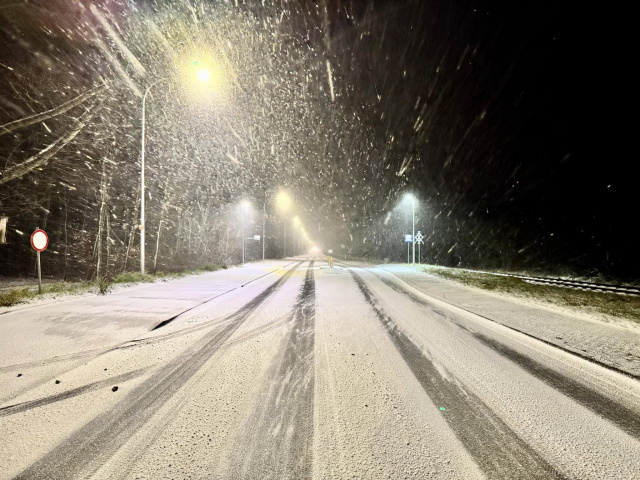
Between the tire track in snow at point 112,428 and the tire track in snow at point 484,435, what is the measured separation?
2.77m

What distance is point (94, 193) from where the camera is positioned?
19.5 metres

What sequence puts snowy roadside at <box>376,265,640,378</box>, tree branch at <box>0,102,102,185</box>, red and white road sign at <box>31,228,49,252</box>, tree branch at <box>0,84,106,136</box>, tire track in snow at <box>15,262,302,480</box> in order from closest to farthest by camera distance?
tire track in snow at <box>15,262,302,480</box>, snowy roadside at <box>376,265,640,378</box>, red and white road sign at <box>31,228,49,252</box>, tree branch at <box>0,84,106,136</box>, tree branch at <box>0,102,102,185</box>

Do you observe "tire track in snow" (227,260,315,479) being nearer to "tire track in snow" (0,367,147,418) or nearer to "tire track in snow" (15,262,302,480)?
"tire track in snow" (15,262,302,480)

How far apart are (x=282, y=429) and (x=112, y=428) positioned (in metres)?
1.47

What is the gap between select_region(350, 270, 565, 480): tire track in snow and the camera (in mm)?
2094

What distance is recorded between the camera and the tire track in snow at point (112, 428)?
2.05 meters

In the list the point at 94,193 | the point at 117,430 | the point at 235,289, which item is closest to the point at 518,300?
the point at 235,289

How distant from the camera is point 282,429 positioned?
2.54 meters

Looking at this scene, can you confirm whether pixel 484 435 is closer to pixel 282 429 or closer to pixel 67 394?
pixel 282 429

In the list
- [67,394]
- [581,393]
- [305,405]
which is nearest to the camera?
[305,405]

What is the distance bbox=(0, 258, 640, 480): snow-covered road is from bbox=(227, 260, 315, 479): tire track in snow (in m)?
0.01

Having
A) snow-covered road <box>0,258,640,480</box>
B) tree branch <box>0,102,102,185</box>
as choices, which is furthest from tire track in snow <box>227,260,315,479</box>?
tree branch <box>0,102,102,185</box>

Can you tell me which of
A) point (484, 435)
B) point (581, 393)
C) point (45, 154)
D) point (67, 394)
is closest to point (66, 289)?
point (45, 154)

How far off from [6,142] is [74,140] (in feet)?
7.52
